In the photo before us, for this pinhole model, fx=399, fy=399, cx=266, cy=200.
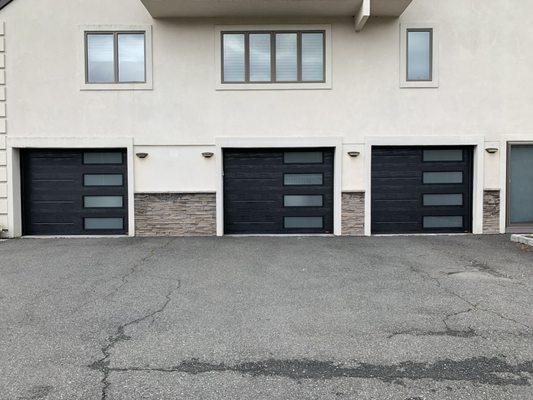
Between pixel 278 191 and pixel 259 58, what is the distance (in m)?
3.28

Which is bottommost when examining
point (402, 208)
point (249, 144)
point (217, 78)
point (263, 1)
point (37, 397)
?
point (37, 397)

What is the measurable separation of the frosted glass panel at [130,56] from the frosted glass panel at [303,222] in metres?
4.99

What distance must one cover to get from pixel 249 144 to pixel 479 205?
589cm

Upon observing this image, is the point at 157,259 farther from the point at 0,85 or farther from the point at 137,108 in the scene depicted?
the point at 0,85

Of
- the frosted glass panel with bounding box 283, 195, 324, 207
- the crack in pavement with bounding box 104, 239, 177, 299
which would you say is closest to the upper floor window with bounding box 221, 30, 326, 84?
the frosted glass panel with bounding box 283, 195, 324, 207

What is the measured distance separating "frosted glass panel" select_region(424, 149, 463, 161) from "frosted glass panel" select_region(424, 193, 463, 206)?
91 cm

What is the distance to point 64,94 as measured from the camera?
9.68 meters

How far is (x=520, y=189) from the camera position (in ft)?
32.9

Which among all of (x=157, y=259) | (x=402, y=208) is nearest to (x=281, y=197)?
(x=402, y=208)

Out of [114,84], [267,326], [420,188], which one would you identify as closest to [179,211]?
[114,84]

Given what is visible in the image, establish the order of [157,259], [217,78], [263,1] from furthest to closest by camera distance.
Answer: [217,78]
[263,1]
[157,259]

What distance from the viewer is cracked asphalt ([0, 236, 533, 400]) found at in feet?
9.92

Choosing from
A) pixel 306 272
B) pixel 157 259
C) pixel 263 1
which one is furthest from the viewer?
pixel 263 1

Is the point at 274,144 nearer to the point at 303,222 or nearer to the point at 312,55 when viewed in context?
the point at 303,222
